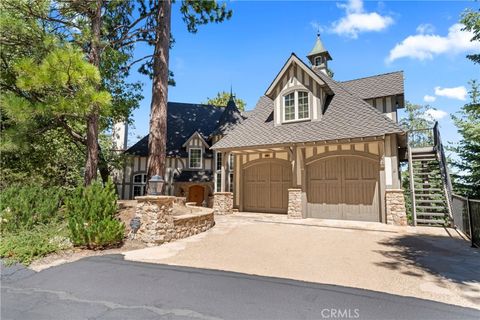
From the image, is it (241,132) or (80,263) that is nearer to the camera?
(80,263)

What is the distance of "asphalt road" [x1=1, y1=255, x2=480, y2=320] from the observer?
364 cm

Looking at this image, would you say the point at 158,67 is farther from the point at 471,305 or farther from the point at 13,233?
the point at 471,305

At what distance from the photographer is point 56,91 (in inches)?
316

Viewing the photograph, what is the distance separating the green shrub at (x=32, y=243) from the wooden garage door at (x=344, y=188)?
9.50 metres

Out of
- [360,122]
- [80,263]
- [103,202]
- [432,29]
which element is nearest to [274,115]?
[360,122]

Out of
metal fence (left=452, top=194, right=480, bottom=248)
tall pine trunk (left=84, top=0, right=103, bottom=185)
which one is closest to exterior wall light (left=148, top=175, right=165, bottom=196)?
tall pine trunk (left=84, top=0, right=103, bottom=185)

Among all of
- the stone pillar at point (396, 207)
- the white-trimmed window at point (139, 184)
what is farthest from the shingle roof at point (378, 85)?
the white-trimmed window at point (139, 184)

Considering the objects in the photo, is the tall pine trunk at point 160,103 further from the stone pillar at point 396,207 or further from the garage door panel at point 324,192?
the stone pillar at point 396,207

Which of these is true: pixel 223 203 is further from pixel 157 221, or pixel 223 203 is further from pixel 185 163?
pixel 185 163

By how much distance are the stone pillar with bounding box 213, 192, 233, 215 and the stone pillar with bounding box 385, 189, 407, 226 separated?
24.6ft

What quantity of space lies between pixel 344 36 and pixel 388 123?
401 cm

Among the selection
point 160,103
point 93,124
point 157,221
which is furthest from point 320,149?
point 93,124

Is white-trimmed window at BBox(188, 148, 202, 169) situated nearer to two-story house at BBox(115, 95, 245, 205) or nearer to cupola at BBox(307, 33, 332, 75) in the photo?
two-story house at BBox(115, 95, 245, 205)

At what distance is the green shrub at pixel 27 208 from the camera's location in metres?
7.64
